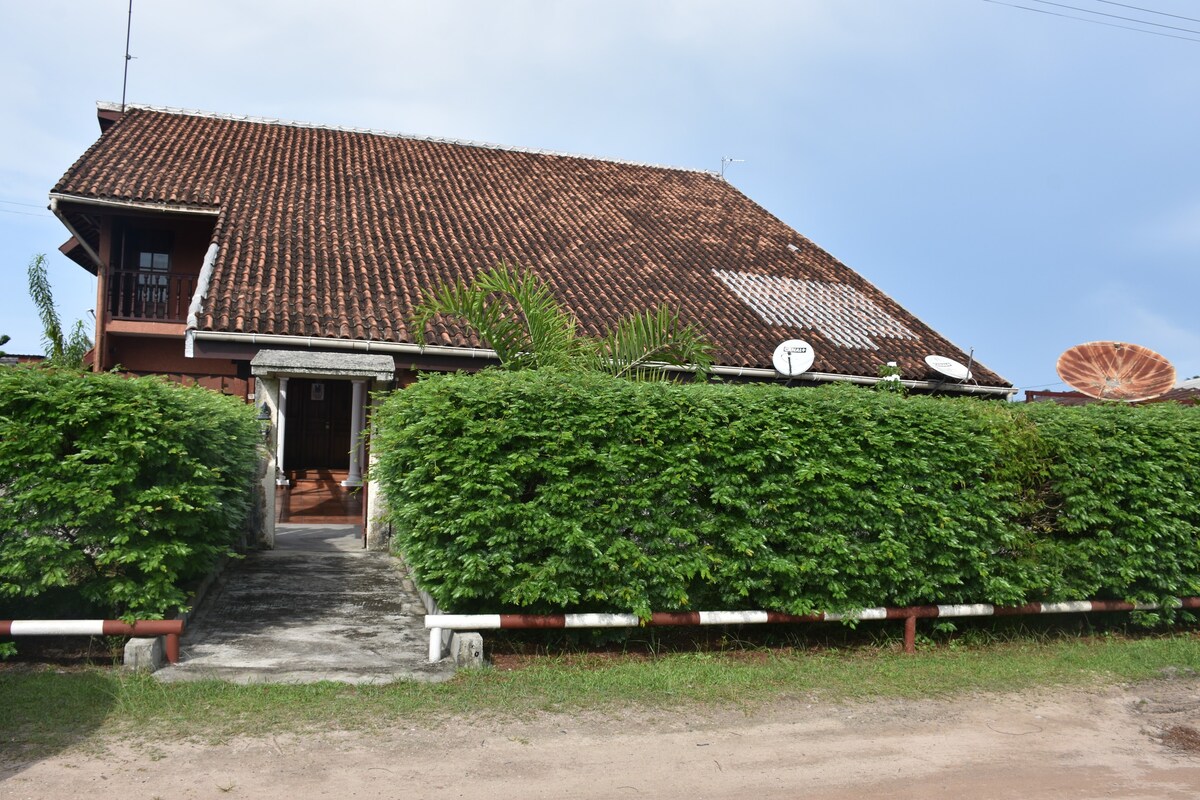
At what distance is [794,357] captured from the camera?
12.5 metres

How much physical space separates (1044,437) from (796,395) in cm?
252

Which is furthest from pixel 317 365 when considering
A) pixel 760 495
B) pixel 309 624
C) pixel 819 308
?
pixel 819 308

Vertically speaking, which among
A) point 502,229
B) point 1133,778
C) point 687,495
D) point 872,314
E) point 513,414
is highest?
point 502,229

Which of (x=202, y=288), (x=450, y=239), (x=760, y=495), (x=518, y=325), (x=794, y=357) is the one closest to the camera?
(x=760, y=495)

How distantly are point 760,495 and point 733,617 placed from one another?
3.24 ft

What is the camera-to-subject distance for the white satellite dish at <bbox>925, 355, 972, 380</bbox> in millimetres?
14219

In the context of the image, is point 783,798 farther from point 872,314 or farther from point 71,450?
point 872,314

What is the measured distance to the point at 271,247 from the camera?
1341cm

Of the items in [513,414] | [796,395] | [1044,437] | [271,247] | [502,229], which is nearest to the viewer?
[513,414]

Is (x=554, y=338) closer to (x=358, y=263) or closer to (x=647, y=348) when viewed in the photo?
(x=647, y=348)

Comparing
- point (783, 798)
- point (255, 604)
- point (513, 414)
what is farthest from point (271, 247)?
point (783, 798)

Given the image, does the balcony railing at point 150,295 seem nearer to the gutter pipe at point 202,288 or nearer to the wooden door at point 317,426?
the gutter pipe at point 202,288

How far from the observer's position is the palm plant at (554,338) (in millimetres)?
8906

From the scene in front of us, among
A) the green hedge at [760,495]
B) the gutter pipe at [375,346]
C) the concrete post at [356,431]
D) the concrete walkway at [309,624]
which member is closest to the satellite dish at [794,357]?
the gutter pipe at [375,346]
